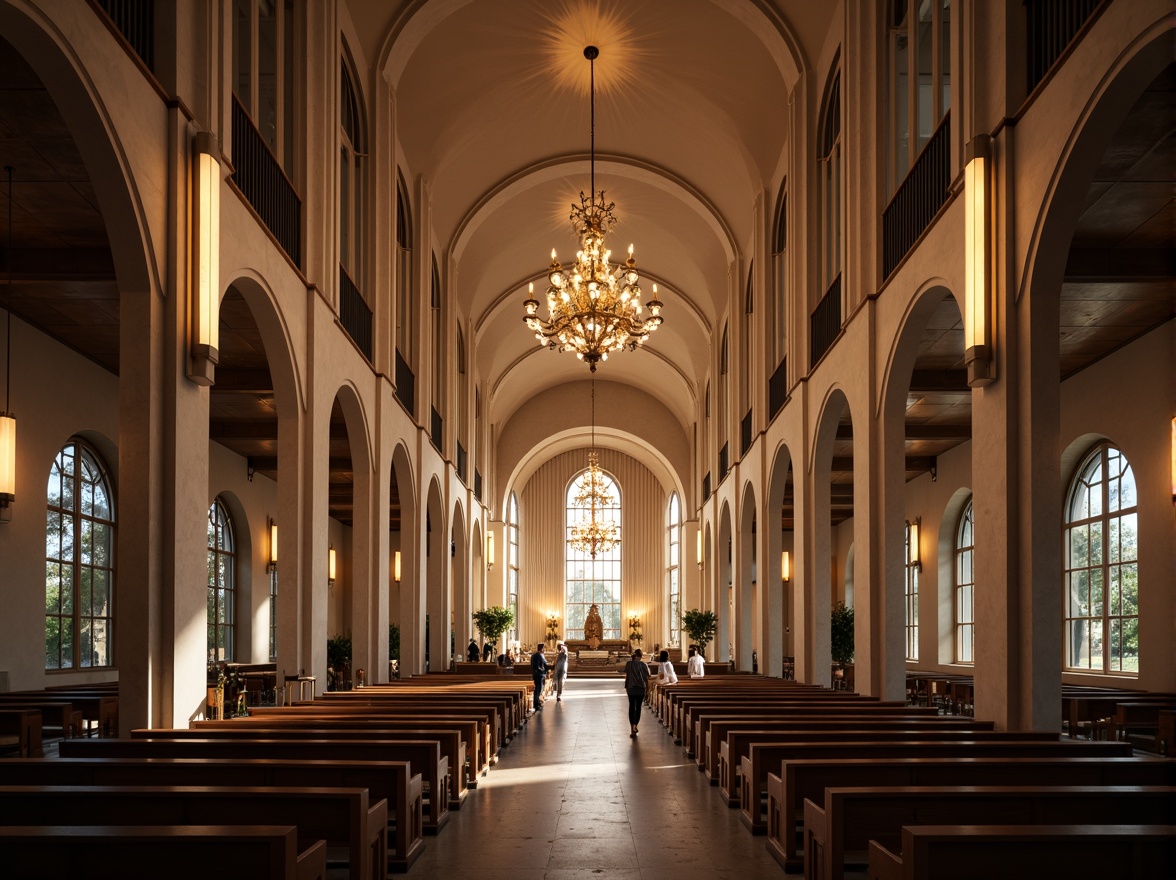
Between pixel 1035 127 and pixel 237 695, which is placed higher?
pixel 1035 127

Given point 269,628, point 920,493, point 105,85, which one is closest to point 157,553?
point 105,85

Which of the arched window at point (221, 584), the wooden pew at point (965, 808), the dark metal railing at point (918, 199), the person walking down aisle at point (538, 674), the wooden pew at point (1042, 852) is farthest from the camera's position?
the arched window at point (221, 584)

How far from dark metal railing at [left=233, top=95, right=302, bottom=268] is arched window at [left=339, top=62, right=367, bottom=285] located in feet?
10.2

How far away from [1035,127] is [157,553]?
741cm

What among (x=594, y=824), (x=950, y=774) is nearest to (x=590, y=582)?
(x=594, y=824)

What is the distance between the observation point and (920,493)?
26.1m

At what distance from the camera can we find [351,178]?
1672 cm

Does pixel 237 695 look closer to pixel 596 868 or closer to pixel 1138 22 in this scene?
pixel 596 868

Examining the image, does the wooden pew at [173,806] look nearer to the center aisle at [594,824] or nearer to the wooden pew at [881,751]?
the center aisle at [594,824]

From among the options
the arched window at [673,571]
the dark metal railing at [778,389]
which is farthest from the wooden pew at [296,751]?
the arched window at [673,571]

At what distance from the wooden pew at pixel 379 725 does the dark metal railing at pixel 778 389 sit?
31.3 ft

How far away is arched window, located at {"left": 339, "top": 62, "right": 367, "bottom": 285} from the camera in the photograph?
16231 millimetres

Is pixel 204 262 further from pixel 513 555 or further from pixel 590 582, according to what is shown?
pixel 590 582

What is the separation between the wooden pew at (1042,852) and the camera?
4637 millimetres
